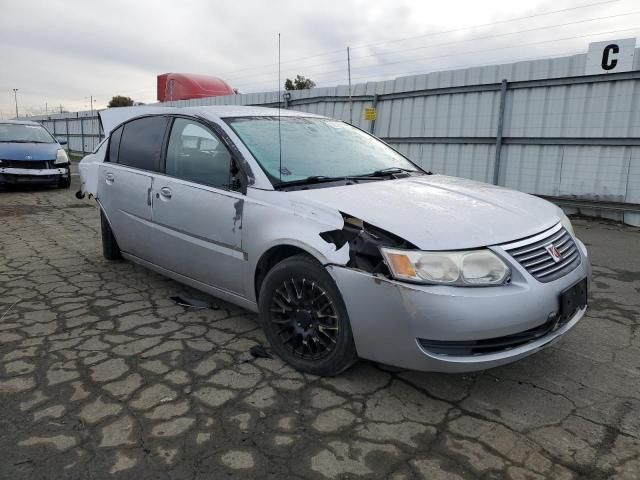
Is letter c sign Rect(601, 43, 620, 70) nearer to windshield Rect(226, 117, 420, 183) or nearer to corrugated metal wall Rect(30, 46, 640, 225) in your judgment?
corrugated metal wall Rect(30, 46, 640, 225)

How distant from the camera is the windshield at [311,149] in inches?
127

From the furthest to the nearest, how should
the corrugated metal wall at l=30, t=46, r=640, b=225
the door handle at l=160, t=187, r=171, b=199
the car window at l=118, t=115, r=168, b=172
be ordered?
Result: the corrugated metal wall at l=30, t=46, r=640, b=225, the car window at l=118, t=115, r=168, b=172, the door handle at l=160, t=187, r=171, b=199

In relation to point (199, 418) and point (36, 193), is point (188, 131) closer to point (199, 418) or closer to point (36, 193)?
point (199, 418)

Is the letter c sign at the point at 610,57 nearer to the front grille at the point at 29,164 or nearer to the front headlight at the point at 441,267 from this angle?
the front headlight at the point at 441,267

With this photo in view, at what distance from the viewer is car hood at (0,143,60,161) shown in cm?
1060

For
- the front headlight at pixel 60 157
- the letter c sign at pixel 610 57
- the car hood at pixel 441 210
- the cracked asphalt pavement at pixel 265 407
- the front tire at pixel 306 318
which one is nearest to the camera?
the cracked asphalt pavement at pixel 265 407

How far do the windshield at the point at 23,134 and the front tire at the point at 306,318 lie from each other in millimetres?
10667

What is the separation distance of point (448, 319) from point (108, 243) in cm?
390

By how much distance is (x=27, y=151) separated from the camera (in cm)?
1087

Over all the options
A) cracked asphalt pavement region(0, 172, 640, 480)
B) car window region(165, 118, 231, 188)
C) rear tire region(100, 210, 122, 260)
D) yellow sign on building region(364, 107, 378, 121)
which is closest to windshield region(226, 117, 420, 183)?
car window region(165, 118, 231, 188)

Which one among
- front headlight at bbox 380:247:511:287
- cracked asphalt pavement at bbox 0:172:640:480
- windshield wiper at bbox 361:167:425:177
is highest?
windshield wiper at bbox 361:167:425:177

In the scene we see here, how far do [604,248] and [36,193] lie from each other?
11089 millimetres

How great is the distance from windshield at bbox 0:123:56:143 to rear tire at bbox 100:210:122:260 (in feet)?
25.6

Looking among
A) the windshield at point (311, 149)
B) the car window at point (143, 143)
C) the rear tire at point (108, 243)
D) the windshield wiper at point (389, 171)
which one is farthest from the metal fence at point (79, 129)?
the windshield wiper at point (389, 171)
